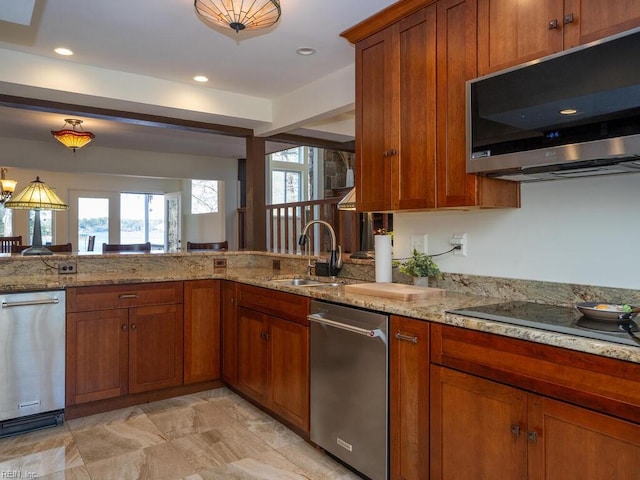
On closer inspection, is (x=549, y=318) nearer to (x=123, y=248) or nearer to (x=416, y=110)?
(x=416, y=110)

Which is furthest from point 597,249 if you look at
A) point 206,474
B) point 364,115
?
point 206,474

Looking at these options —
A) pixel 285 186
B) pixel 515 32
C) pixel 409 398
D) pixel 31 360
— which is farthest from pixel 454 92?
pixel 285 186

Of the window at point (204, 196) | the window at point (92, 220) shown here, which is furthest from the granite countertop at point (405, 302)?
the window at point (92, 220)

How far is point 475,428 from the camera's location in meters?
1.67

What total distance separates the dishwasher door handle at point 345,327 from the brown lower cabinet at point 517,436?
309 millimetres

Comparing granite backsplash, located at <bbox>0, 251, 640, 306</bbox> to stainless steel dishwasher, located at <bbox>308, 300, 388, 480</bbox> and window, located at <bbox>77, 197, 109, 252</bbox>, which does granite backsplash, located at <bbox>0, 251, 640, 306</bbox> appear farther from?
window, located at <bbox>77, 197, 109, 252</bbox>

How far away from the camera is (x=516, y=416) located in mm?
1546

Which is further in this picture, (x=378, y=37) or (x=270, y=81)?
(x=270, y=81)

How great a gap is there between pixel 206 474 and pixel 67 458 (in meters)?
0.80

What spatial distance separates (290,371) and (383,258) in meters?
0.85

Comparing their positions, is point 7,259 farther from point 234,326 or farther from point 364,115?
point 364,115

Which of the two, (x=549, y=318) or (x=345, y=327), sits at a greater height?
(x=549, y=318)

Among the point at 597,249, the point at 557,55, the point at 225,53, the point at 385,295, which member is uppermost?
the point at 225,53

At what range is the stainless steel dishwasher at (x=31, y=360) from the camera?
108 inches
